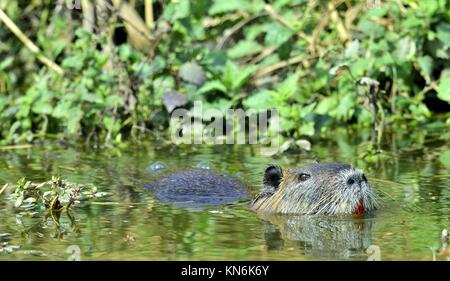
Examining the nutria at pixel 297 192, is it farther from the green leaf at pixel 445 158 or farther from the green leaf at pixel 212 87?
the green leaf at pixel 212 87

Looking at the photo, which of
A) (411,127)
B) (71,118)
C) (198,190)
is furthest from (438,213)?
(71,118)

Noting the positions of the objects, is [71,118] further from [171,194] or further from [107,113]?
[171,194]

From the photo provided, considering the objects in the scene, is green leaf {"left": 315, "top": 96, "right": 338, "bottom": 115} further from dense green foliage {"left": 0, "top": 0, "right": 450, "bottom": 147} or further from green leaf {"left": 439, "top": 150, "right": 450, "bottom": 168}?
green leaf {"left": 439, "top": 150, "right": 450, "bottom": 168}

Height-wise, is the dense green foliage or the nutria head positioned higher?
the dense green foliage

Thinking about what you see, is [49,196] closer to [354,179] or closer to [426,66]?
[354,179]

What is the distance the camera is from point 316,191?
6.62 metres

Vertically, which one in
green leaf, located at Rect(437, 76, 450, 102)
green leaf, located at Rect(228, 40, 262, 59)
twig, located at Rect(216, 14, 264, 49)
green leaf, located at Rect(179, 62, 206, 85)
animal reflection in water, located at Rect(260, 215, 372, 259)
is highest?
twig, located at Rect(216, 14, 264, 49)

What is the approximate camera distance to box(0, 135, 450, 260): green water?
5.55 metres

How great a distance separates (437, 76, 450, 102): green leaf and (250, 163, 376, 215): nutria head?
10.1 ft

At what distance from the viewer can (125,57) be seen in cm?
1035

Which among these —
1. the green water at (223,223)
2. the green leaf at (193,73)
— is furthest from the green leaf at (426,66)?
the green leaf at (193,73)

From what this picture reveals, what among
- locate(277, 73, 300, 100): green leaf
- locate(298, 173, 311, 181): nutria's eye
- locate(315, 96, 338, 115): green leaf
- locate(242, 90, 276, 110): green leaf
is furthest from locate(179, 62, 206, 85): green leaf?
locate(298, 173, 311, 181): nutria's eye

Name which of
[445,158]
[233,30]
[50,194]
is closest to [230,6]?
[233,30]
